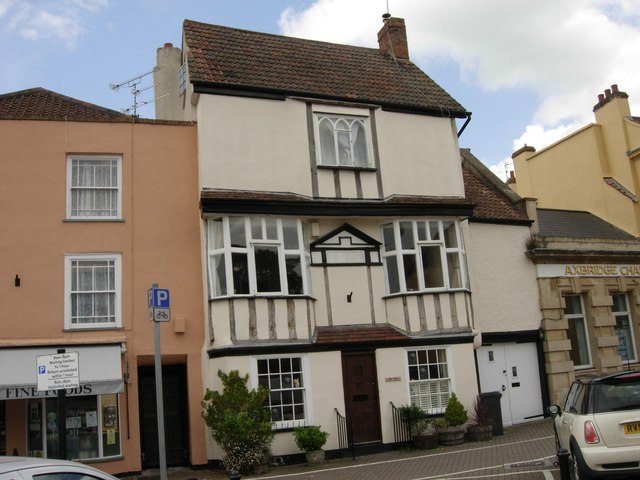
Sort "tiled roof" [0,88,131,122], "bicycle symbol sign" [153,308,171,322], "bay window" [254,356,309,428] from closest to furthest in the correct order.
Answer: "bicycle symbol sign" [153,308,171,322] < "bay window" [254,356,309,428] < "tiled roof" [0,88,131,122]

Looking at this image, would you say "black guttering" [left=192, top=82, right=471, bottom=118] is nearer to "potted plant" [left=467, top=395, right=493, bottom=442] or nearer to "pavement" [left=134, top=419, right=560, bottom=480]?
"potted plant" [left=467, top=395, right=493, bottom=442]

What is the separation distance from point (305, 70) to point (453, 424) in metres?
9.92

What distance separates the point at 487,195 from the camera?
68.8 ft

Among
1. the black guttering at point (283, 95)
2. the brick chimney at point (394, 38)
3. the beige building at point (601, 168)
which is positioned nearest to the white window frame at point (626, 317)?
the beige building at point (601, 168)

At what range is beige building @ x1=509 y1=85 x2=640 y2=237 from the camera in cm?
2394

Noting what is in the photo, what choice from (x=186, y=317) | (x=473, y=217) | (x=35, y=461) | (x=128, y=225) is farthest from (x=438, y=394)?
(x=35, y=461)

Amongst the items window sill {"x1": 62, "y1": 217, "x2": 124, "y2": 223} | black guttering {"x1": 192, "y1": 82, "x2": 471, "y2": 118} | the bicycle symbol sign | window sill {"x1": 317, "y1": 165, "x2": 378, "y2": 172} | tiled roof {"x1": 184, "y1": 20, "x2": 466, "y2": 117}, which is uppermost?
tiled roof {"x1": 184, "y1": 20, "x2": 466, "y2": 117}

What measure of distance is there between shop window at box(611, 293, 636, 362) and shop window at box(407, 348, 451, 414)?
798 centimetres

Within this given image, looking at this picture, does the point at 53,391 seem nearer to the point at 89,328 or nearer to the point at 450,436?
the point at 89,328

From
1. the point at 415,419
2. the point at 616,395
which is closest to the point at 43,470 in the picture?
the point at 616,395

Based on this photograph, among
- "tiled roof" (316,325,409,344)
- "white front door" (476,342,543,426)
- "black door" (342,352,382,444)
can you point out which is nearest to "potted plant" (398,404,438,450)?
"black door" (342,352,382,444)

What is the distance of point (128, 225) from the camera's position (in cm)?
1580

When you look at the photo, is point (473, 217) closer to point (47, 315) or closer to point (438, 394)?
point (438, 394)

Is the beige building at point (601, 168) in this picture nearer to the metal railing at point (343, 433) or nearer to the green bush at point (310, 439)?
the metal railing at point (343, 433)
